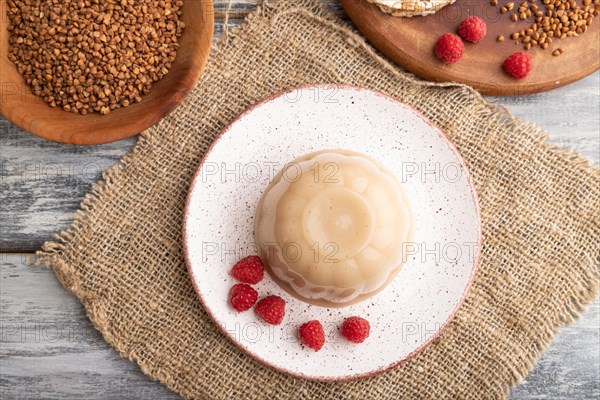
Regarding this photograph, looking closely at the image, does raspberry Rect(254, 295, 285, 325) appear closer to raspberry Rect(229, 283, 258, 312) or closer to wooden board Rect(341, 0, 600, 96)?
raspberry Rect(229, 283, 258, 312)

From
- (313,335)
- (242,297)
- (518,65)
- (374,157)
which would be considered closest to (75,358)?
(242,297)

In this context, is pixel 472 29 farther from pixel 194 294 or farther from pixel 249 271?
pixel 194 294

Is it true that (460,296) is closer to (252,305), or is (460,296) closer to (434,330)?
(434,330)

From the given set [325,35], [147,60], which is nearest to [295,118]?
[325,35]

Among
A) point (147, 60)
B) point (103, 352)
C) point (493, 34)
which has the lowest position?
point (103, 352)

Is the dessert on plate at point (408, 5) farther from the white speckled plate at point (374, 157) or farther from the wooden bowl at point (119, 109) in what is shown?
the wooden bowl at point (119, 109)

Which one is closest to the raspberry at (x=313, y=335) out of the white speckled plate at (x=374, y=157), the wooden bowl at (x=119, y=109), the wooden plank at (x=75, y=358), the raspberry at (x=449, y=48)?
the white speckled plate at (x=374, y=157)
